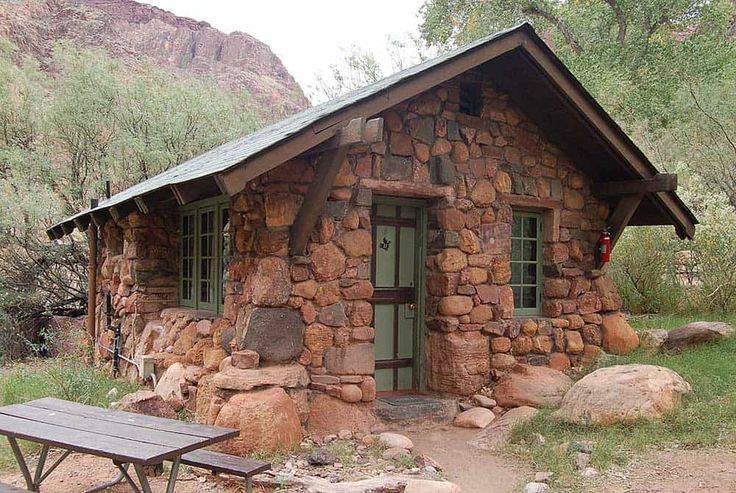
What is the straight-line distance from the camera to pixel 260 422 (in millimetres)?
5086

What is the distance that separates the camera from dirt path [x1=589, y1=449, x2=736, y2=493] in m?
4.24

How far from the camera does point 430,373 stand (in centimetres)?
689

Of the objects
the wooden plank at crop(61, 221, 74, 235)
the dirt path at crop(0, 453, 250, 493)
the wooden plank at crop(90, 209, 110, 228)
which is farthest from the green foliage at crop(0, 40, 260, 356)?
the dirt path at crop(0, 453, 250, 493)

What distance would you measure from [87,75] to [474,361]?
1215cm

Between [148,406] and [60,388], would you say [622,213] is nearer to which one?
[148,406]

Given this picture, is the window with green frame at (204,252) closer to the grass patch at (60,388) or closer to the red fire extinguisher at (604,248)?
the grass patch at (60,388)

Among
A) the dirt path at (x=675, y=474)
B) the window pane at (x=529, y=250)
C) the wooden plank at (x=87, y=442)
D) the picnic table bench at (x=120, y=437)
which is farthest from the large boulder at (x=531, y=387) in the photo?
the wooden plank at (x=87, y=442)

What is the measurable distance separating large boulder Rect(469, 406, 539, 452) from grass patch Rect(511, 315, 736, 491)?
13 cm

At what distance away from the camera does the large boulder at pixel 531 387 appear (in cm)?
662

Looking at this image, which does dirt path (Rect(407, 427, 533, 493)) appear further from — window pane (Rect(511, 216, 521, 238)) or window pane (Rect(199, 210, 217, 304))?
window pane (Rect(199, 210, 217, 304))

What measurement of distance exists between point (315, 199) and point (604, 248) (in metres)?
4.03

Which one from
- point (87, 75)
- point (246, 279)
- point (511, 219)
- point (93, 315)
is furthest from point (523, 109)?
point (87, 75)

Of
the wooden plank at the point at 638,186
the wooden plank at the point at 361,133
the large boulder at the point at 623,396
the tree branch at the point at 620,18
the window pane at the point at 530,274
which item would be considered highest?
the tree branch at the point at 620,18

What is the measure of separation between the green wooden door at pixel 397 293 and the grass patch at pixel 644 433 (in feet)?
5.09
